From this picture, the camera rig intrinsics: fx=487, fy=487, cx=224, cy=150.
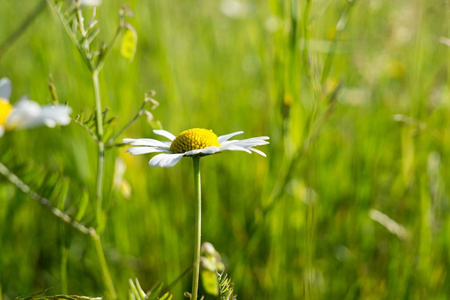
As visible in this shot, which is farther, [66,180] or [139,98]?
[139,98]

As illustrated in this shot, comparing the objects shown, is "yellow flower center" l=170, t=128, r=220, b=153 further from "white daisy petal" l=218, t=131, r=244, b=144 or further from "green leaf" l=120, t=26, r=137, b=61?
"green leaf" l=120, t=26, r=137, b=61

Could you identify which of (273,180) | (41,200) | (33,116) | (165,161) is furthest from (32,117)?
(273,180)

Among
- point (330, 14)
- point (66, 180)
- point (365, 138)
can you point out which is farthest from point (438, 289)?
point (330, 14)

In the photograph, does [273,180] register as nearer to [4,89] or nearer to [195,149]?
[195,149]

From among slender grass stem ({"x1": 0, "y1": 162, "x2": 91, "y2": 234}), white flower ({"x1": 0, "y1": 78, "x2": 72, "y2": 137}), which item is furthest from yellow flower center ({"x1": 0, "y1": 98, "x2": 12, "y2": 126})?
slender grass stem ({"x1": 0, "y1": 162, "x2": 91, "y2": 234})

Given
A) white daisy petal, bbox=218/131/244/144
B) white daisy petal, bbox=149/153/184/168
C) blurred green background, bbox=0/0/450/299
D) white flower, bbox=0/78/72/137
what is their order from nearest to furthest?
1. white flower, bbox=0/78/72/137
2. white daisy petal, bbox=149/153/184/168
3. white daisy petal, bbox=218/131/244/144
4. blurred green background, bbox=0/0/450/299

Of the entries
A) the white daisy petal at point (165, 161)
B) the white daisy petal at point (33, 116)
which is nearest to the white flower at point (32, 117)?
the white daisy petal at point (33, 116)

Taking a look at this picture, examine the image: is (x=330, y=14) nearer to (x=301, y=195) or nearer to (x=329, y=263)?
(x=301, y=195)
